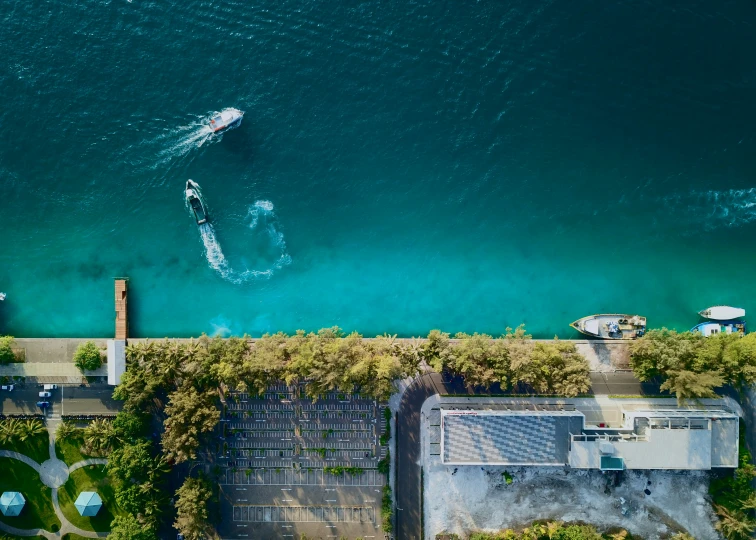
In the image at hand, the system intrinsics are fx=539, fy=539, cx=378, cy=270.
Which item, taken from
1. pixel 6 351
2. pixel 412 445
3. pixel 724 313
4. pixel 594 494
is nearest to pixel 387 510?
pixel 412 445

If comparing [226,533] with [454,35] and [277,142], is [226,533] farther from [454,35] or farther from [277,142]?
[454,35]

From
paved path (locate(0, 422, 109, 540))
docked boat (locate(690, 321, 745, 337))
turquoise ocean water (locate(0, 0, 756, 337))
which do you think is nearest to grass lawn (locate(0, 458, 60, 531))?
paved path (locate(0, 422, 109, 540))

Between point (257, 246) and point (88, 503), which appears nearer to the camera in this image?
point (88, 503)

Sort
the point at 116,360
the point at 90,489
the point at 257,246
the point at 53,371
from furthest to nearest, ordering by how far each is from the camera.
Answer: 1. the point at 257,246
2. the point at 90,489
3. the point at 53,371
4. the point at 116,360

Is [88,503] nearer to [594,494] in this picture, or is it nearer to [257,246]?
[257,246]

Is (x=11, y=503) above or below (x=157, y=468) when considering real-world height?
below

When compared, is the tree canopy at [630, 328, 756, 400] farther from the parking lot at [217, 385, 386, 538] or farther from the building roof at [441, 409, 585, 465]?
the parking lot at [217, 385, 386, 538]

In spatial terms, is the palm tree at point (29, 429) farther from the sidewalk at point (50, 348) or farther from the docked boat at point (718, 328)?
the docked boat at point (718, 328)

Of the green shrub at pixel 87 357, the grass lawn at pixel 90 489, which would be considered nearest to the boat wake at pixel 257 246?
the green shrub at pixel 87 357
